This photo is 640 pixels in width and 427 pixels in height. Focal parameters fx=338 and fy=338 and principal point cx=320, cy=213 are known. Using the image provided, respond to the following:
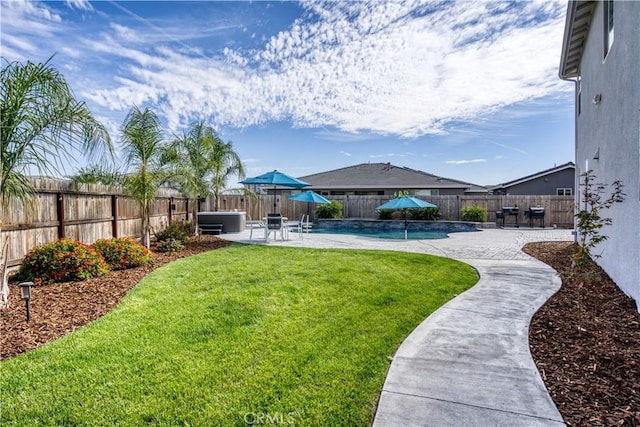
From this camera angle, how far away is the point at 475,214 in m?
Answer: 19.7

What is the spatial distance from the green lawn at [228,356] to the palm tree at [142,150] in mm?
4105

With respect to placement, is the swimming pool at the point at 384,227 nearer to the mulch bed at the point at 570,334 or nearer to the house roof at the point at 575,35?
the house roof at the point at 575,35

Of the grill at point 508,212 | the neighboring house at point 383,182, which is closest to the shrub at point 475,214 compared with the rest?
the grill at point 508,212

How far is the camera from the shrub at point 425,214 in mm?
20359

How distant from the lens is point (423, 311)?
473 cm

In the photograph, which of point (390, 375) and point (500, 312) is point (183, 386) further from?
point (500, 312)

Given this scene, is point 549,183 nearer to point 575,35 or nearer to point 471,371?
point 575,35

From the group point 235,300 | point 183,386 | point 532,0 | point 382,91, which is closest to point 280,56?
point 382,91

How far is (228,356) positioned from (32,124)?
4.16m

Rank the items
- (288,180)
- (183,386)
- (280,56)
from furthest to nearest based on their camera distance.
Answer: (288,180) → (280,56) → (183,386)

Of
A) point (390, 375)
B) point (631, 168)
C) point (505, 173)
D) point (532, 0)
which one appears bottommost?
point (390, 375)

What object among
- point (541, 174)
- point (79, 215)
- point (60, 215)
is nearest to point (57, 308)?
point (60, 215)

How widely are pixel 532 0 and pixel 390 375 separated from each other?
1030 cm

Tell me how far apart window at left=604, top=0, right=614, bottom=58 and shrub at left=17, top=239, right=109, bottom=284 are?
1054cm
